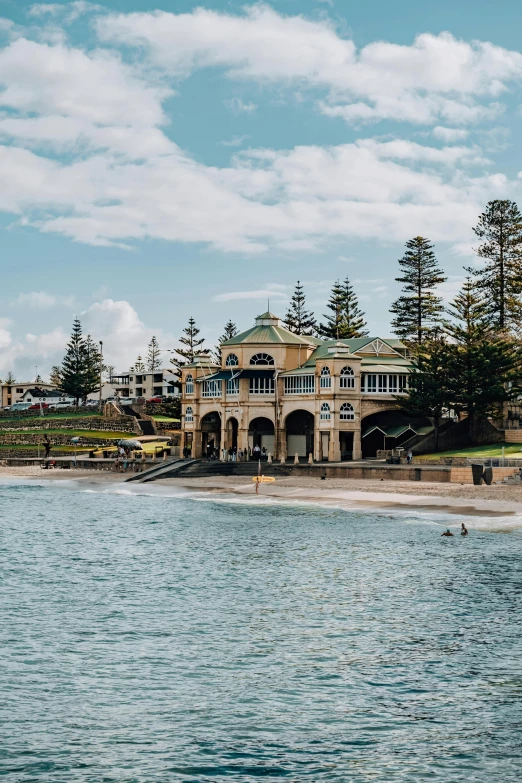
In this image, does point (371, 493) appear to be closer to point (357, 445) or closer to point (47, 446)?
point (357, 445)

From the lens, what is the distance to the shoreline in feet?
174

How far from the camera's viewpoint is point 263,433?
86.4 m

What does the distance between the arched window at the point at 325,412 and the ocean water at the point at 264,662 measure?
36.6 metres

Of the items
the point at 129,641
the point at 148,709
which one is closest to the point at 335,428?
the point at 129,641

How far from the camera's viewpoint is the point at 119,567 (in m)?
36.8

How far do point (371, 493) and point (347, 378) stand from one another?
61.9 ft

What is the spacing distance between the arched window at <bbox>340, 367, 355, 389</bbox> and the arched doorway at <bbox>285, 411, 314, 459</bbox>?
575 cm

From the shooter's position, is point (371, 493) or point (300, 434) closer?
point (371, 493)

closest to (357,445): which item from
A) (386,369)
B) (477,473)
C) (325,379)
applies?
(325,379)

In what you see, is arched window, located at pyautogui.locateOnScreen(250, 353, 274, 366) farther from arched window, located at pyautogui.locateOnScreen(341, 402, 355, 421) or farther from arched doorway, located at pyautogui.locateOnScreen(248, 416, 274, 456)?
arched window, located at pyautogui.locateOnScreen(341, 402, 355, 421)

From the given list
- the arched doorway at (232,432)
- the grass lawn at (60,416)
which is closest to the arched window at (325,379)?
the arched doorway at (232,432)

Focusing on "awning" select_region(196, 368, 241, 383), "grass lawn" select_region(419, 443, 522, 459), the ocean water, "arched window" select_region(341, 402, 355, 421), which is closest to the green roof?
"awning" select_region(196, 368, 241, 383)

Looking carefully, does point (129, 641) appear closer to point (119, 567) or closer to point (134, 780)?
point (134, 780)

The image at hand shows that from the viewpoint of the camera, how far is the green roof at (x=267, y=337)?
84875 mm
